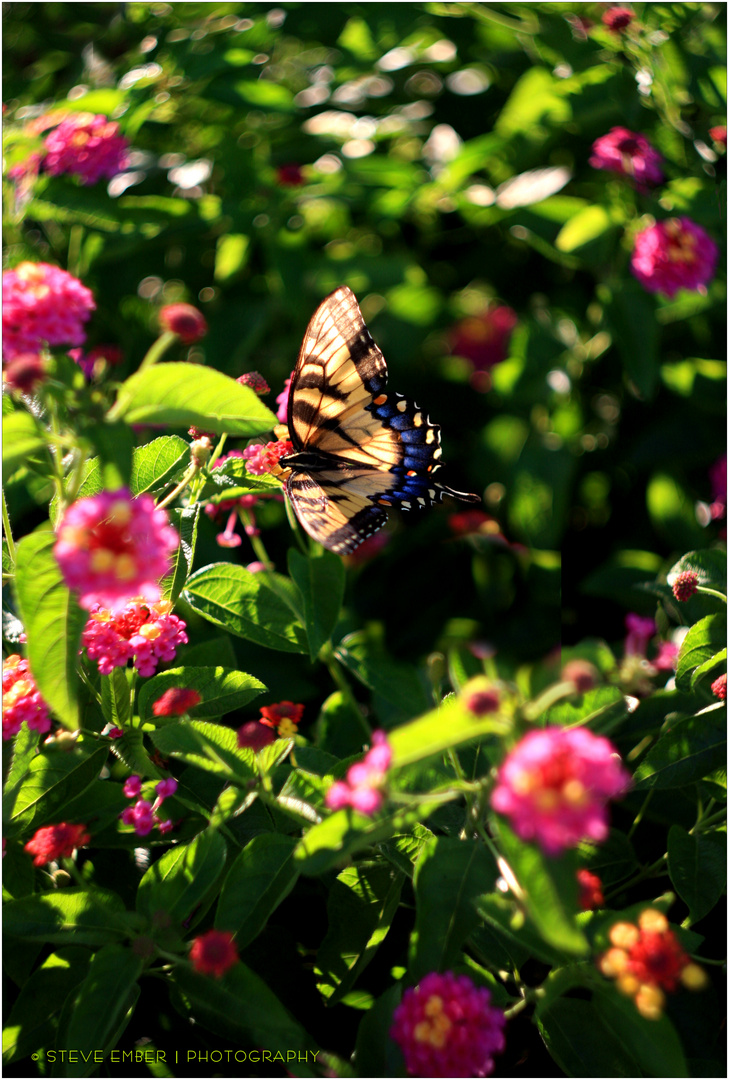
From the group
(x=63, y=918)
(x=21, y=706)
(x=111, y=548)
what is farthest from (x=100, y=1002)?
(x=111, y=548)

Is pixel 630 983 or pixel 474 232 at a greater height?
pixel 630 983

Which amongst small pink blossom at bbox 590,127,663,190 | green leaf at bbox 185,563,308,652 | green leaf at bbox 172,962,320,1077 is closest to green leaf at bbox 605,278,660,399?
small pink blossom at bbox 590,127,663,190

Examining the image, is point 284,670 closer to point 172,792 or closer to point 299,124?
point 172,792

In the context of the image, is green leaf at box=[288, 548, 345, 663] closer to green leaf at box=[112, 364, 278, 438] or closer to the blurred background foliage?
green leaf at box=[112, 364, 278, 438]

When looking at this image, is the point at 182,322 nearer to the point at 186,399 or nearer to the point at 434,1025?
the point at 186,399

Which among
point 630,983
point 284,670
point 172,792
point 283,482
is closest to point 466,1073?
point 630,983

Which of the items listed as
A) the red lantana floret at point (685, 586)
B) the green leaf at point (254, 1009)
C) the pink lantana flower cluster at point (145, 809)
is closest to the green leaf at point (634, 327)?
the red lantana floret at point (685, 586)
